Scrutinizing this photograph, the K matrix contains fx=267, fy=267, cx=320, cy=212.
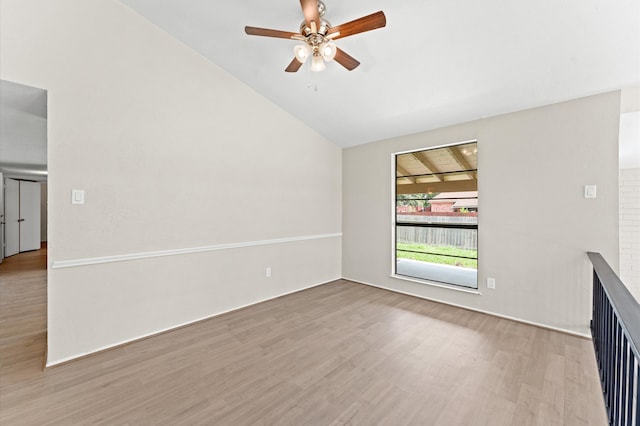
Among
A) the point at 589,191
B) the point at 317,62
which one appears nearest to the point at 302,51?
the point at 317,62

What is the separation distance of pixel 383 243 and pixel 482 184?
1.64 meters

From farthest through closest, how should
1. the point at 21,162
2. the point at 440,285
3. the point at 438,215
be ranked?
the point at 21,162, the point at 438,215, the point at 440,285

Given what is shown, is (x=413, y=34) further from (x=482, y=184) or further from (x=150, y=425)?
(x=150, y=425)

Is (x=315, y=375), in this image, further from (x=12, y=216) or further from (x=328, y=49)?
(x=12, y=216)

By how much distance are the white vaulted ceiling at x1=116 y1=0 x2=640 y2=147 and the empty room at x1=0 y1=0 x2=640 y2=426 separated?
2 cm

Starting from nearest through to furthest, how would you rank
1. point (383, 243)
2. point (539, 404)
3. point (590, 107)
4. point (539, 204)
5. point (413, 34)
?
point (539, 404) → point (413, 34) → point (590, 107) → point (539, 204) → point (383, 243)

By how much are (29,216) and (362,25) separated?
10.1 m

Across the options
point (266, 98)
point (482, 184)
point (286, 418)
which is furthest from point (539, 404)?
point (266, 98)

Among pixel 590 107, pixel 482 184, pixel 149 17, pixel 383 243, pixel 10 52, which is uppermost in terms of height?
pixel 149 17

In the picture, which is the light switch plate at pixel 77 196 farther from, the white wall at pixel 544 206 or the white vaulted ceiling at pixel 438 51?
the white wall at pixel 544 206

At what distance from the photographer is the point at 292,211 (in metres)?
4.06

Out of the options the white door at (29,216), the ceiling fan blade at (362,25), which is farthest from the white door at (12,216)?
the ceiling fan blade at (362,25)

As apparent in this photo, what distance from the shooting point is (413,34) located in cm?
232

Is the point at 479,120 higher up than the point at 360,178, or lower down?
higher up
